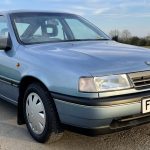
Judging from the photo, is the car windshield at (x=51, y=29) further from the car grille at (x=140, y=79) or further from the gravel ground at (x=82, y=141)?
the car grille at (x=140, y=79)

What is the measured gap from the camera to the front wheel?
3.98 meters

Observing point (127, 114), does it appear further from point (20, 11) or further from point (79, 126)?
point (20, 11)

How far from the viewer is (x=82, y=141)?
4.38 metres

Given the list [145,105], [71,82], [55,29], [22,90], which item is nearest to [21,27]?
[55,29]

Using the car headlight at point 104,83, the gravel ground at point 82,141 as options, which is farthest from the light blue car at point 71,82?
the gravel ground at point 82,141

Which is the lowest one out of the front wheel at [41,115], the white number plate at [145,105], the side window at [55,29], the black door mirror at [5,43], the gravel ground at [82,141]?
the gravel ground at [82,141]

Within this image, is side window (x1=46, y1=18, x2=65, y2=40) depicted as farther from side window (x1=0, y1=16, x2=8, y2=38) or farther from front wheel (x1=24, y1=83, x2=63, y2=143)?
front wheel (x1=24, y1=83, x2=63, y2=143)

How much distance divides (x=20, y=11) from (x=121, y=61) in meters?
2.15

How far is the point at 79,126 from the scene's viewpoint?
373 cm

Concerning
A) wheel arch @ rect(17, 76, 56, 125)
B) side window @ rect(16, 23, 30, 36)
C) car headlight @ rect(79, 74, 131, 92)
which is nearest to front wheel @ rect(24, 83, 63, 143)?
wheel arch @ rect(17, 76, 56, 125)

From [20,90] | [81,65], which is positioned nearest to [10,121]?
[20,90]

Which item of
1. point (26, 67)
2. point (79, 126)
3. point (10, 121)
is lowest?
point (10, 121)

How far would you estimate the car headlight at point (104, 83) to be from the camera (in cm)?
362

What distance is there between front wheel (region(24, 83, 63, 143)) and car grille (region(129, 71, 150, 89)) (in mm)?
893
